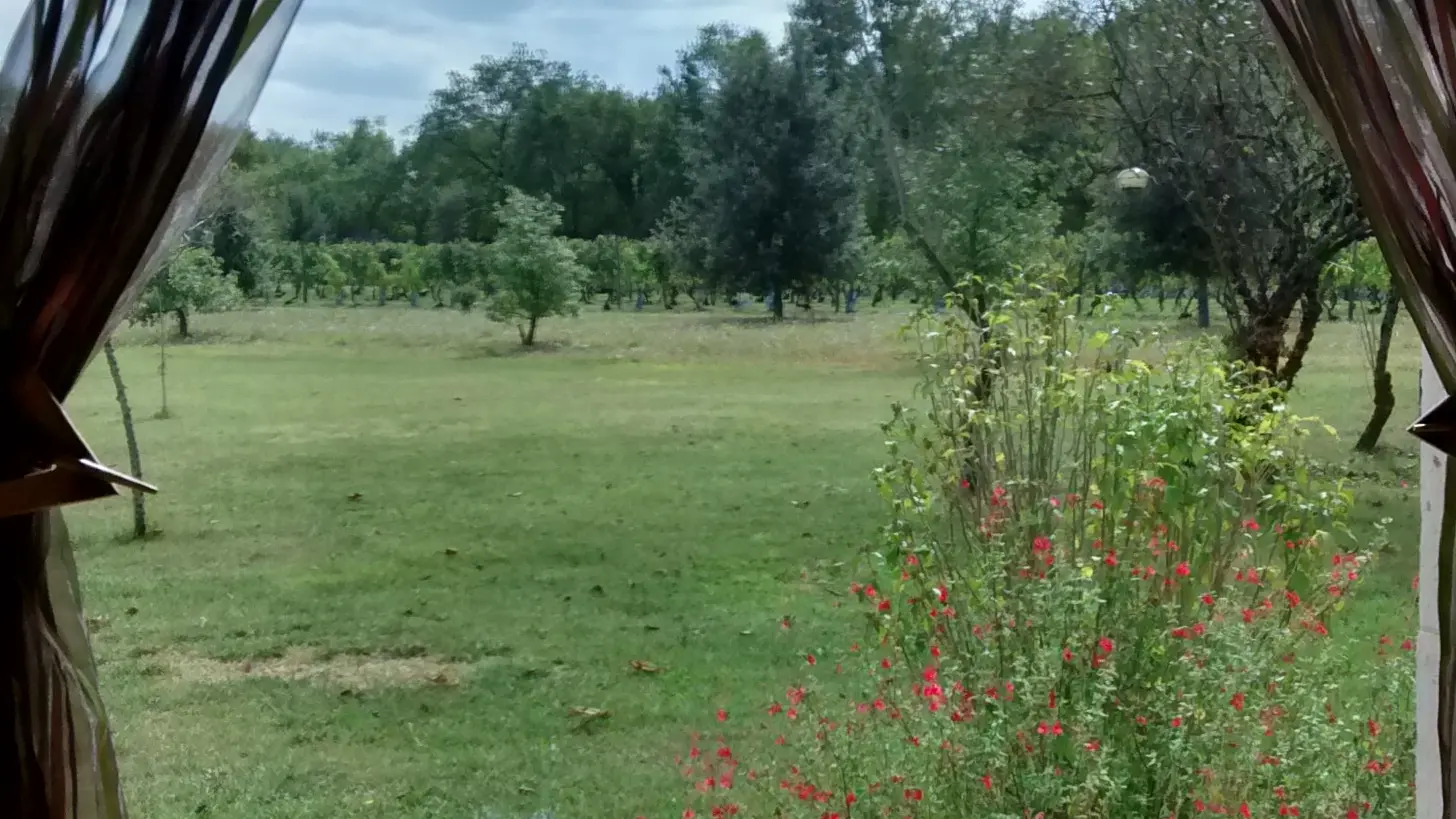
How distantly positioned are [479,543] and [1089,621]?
1266 mm

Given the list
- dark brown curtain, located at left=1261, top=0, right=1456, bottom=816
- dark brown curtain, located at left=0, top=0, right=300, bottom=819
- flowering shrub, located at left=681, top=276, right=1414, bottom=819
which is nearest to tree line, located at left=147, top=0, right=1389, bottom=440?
flowering shrub, located at left=681, top=276, right=1414, bottom=819

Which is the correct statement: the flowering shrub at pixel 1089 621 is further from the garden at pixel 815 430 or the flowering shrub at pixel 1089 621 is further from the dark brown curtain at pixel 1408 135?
the dark brown curtain at pixel 1408 135

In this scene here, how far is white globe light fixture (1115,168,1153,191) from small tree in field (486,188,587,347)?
3.27 feet

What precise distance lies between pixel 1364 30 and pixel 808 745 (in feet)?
4.17

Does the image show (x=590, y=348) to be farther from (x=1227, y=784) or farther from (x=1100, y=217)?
(x=1227, y=784)

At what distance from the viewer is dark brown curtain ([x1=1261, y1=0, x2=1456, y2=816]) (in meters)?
0.88

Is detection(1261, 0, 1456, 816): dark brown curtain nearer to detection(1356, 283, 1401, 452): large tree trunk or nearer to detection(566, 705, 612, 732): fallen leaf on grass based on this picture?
detection(1356, 283, 1401, 452): large tree trunk

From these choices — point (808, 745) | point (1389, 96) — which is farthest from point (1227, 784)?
point (1389, 96)

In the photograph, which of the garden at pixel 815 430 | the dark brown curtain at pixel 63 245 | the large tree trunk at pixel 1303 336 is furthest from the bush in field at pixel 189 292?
the large tree trunk at pixel 1303 336

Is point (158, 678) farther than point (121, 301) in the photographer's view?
Yes

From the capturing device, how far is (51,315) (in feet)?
3.28

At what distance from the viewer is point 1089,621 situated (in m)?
1.62

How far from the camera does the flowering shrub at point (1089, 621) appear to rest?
1555mm

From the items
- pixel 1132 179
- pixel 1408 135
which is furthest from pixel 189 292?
pixel 1408 135
